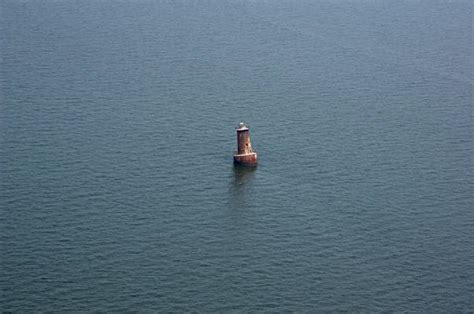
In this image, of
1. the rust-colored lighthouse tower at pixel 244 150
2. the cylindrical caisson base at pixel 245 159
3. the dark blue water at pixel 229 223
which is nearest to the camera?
the dark blue water at pixel 229 223

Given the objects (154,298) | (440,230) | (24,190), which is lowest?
(154,298)

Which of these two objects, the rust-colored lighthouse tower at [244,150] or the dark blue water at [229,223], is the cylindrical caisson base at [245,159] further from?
the dark blue water at [229,223]

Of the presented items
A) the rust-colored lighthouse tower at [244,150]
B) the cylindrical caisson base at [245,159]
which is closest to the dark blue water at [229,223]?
the cylindrical caisson base at [245,159]

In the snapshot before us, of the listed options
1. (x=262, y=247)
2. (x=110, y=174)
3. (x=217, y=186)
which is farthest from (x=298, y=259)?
(x=110, y=174)

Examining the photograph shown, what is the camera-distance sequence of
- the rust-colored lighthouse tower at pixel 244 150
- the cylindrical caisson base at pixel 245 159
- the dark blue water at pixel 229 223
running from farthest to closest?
the cylindrical caisson base at pixel 245 159 → the rust-colored lighthouse tower at pixel 244 150 → the dark blue water at pixel 229 223

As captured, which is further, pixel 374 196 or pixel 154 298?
pixel 374 196

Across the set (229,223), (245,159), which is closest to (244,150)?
(245,159)

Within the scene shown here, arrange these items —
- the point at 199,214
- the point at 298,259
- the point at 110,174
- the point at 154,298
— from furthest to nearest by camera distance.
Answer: the point at 110,174
the point at 199,214
the point at 298,259
the point at 154,298

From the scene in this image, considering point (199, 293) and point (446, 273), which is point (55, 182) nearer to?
point (199, 293)

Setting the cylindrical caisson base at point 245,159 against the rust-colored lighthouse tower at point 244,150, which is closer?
the rust-colored lighthouse tower at point 244,150

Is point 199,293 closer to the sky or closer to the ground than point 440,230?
closer to the ground
